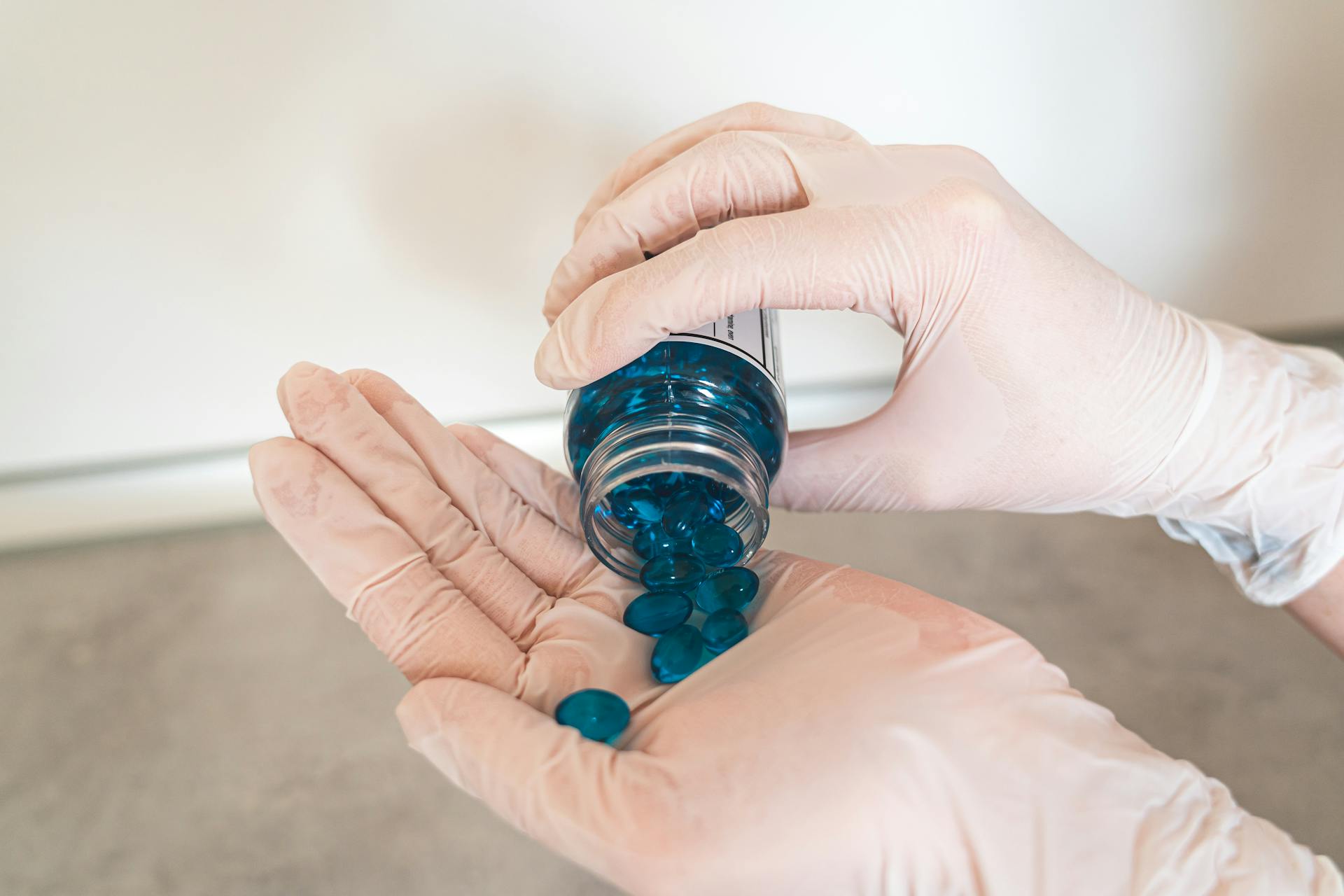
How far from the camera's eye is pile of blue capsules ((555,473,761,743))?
2.36 feet

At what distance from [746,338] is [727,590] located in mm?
218

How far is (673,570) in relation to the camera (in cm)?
73

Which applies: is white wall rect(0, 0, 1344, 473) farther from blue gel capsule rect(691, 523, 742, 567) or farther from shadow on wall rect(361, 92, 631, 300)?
blue gel capsule rect(691, 523, 742, 567)

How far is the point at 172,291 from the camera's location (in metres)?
1.05

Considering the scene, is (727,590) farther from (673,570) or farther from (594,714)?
(594,714)

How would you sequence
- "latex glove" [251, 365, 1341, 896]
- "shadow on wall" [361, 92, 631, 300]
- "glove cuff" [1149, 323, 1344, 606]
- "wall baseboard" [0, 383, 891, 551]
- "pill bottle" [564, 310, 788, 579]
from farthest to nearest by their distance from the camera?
"wall baseboard" [0, 383, 891, 551], "shadow on wall" [361, 92, 631, 300], "glove cuff" [1149, 323, 1344, 606], "pill bottle" [564, 310, 788, 579], "latex glove" [251, 365, 1341, 896]

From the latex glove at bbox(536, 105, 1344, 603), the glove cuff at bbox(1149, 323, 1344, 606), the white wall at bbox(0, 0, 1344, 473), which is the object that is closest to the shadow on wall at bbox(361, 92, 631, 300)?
the white wall at bbox(0, 0, 1344, 473)

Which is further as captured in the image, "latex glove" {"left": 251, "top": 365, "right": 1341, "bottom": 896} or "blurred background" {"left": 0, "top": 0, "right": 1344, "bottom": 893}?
"blurred background" {"left": 0, "top": 0, "right": 1344, "bottom": 893}

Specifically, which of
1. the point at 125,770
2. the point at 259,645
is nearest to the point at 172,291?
the point at 259,645

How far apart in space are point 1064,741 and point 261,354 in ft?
3.30

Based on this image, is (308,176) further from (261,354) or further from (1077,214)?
(1077,214)

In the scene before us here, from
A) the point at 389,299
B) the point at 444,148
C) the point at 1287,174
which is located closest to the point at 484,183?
the point at 444,148

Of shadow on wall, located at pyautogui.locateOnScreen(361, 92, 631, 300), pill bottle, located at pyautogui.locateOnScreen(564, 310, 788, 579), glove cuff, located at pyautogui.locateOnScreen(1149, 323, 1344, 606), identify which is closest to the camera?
pill bottle, located at pyautogui.locateOnScreen(564, 310, 788, 579)

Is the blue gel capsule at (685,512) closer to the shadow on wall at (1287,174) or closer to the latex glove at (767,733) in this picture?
the latex glove at (767,733)
